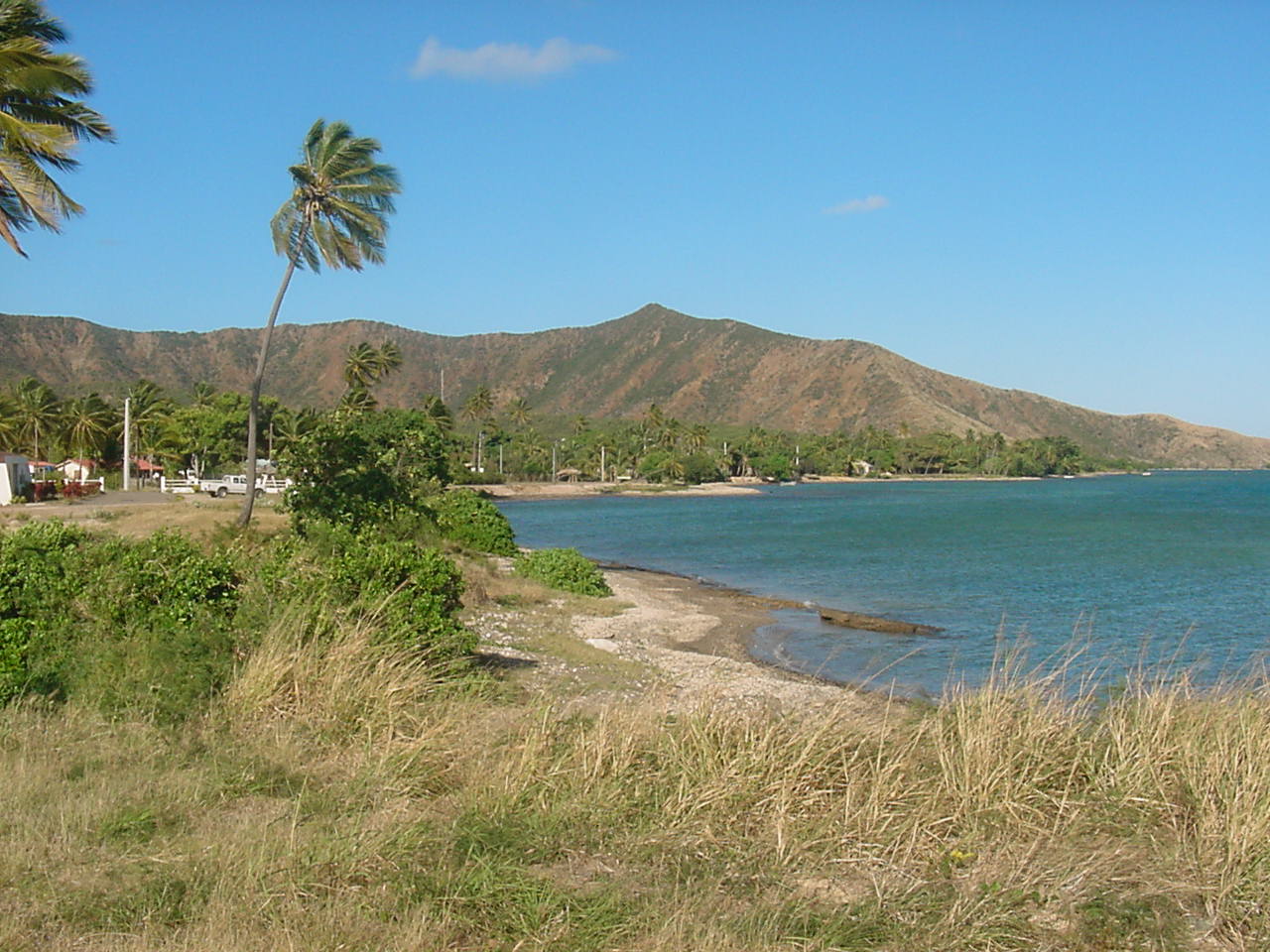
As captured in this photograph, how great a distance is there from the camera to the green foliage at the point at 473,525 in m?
32.8

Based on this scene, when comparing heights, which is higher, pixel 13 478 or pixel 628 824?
pixel 13 478

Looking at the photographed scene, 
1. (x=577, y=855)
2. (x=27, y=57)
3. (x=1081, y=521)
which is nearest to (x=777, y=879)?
(x=577, y=855)

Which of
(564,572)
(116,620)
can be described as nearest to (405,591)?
(116,620)

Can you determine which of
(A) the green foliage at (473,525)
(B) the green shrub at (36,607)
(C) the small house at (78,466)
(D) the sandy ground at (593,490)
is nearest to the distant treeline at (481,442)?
(C) the small house at (78,466)

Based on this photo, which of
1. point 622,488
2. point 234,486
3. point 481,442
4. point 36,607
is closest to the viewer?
point 36,607

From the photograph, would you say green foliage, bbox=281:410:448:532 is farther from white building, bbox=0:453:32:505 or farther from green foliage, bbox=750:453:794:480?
green foliage, bbox=750:453:794:480

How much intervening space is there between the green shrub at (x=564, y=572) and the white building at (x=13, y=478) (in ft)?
85.6

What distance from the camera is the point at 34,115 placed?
15234 millimetres

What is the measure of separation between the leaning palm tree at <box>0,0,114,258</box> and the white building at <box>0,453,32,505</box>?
109 feet

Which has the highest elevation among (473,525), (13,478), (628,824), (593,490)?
(13,478)

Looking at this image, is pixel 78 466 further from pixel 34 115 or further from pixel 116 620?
pixel 116 620

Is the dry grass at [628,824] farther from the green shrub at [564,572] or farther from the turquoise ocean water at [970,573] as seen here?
the green shrub at [564,572]

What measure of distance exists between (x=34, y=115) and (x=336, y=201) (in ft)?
49.7

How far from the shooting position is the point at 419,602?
1084 cm
